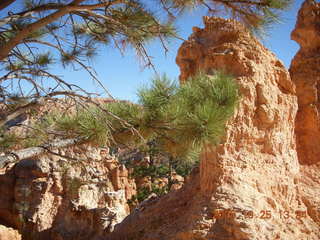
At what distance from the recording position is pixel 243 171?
192 inches

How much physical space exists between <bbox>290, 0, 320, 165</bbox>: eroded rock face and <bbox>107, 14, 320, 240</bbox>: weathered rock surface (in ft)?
3.10

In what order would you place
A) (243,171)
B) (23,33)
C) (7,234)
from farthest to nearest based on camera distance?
1. (7,234)
2. (243,171)
3. (23,33)

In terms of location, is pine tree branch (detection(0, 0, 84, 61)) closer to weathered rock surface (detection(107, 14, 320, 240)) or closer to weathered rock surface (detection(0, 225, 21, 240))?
weathered rock surface (detection(107, 14, 320, 240))

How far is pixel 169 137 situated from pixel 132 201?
9061mm

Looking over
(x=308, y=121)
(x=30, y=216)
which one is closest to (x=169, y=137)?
(x=308, y=121)

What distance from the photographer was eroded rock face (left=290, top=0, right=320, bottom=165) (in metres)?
6.65

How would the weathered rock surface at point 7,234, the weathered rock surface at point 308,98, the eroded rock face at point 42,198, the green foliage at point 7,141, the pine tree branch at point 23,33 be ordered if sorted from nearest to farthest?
1. the pine tree branch at point 23,33
2. the green foliage at point 7,141
3. the weathered rock surface at point 308,98
4. the weathered rock surface at point 7,234
5. the eroded rock face at point 42,198

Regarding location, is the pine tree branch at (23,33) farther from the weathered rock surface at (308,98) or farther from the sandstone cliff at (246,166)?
the weathered rock surface at (308,98)

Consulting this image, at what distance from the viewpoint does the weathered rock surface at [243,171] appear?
4.54m

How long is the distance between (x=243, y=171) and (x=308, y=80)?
10.4 feet

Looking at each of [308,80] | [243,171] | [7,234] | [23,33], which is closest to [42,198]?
[7,234]

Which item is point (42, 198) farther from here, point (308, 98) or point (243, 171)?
point (308, 98)

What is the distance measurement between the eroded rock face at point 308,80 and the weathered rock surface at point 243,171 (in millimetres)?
945

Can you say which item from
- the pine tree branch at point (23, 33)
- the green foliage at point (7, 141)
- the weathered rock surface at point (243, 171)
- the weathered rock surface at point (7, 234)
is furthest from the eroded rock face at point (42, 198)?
the pine tree branch at point (23, 33)
